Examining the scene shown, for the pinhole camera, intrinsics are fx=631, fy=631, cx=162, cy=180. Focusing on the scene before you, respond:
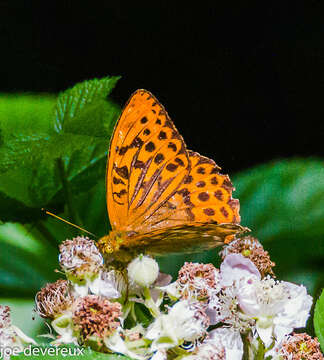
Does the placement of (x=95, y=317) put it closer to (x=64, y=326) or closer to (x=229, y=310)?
(x=64, y=326)

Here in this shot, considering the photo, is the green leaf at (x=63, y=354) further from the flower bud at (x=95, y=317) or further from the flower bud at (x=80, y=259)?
the flower bud at (x=80, y=259)

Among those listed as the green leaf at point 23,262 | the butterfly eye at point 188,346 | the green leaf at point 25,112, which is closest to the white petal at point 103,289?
the butterfly eye at point 188,346

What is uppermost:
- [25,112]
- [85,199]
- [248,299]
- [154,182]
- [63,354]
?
[25,112]

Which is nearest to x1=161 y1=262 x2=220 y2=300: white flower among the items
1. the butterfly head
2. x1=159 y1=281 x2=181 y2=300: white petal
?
x1=159 y1=281 x2=181 y2=300: white petal

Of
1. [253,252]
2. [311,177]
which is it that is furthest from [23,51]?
[253,252]

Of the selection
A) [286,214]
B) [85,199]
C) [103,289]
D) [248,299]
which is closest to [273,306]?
[248,299]

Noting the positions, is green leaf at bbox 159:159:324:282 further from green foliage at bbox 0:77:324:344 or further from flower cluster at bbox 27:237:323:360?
flower cluster at bbox 27:237:323:360
